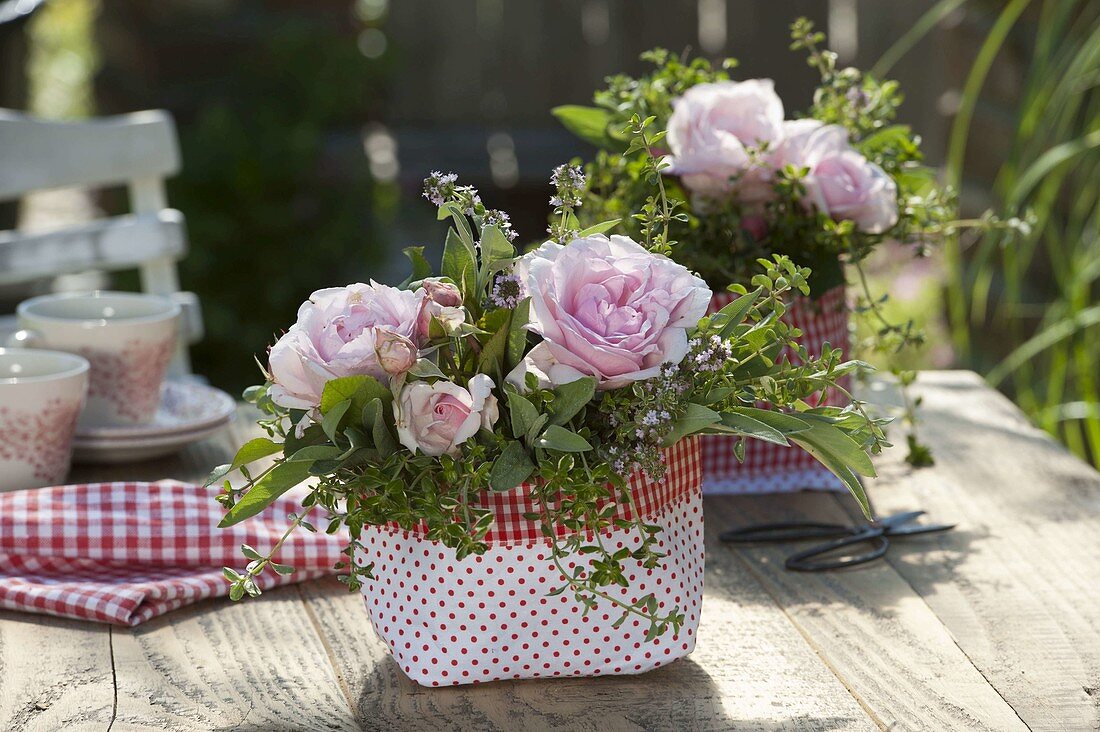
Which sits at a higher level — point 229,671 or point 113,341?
point 113,341

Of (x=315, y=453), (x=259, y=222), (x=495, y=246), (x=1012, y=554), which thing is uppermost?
(x=495, y=246)

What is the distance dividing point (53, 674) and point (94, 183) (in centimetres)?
113

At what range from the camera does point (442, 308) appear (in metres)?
0.72

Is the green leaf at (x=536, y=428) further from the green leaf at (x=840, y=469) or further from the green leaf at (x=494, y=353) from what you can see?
the green leaf at (x=840, y=469)

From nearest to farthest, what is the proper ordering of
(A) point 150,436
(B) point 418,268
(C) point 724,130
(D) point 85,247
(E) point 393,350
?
(E) point 393,350, (B) point 418,268, (C) point 724,130, (A) point 150,436, (D) point 85,247

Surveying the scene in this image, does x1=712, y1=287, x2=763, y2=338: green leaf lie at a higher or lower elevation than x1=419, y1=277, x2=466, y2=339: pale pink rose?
lower

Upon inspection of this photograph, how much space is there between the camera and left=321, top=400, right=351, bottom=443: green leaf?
2.32 feet

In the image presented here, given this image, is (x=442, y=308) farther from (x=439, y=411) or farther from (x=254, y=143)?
(x=254, y=143)

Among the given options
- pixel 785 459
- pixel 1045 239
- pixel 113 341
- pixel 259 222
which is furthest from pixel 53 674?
pixel 259 222

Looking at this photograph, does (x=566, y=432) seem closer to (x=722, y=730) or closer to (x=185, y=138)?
(x=722, y=730)

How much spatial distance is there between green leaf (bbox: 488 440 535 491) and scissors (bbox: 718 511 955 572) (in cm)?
36

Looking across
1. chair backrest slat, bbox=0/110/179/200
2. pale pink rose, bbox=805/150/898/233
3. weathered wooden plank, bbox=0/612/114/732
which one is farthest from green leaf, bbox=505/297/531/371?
chair backrest slat, bbox=0/110/179/200

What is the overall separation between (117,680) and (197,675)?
Result: 0.05 metres

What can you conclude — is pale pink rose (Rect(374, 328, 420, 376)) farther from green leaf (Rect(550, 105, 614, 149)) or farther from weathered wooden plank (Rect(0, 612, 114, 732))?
green leaf (Rect(550, 105, 614, 149))
